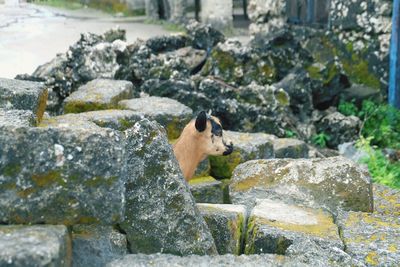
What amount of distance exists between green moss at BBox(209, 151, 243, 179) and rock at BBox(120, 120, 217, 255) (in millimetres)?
2337

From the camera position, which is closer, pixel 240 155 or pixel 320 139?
pixel 240 155

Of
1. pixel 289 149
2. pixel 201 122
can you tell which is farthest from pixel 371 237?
pixel 289 149

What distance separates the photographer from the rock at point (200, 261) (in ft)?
6.90

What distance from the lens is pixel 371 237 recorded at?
261 centimetres

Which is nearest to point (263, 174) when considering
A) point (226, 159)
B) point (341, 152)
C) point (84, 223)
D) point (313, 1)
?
point (226, 159)

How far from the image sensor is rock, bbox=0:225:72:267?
1.71m

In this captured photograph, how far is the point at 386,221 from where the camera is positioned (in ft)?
9.22

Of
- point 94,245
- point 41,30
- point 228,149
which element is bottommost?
point 41,30

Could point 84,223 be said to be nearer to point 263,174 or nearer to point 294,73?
point 263,174

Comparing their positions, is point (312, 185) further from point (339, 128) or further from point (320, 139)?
point (339, 128)

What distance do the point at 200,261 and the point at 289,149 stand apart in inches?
129

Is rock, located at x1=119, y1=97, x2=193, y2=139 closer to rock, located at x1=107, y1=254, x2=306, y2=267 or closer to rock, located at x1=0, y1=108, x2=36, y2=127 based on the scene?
rock, located at x1=0, y1=108, x2=36, y2=127

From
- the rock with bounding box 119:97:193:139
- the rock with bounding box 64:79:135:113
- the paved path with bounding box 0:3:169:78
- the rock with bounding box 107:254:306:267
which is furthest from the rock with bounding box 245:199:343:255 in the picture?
the paved path with bounding box 0:3:169:78

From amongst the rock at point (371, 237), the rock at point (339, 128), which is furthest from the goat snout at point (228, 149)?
the rock at point (339, 128)
